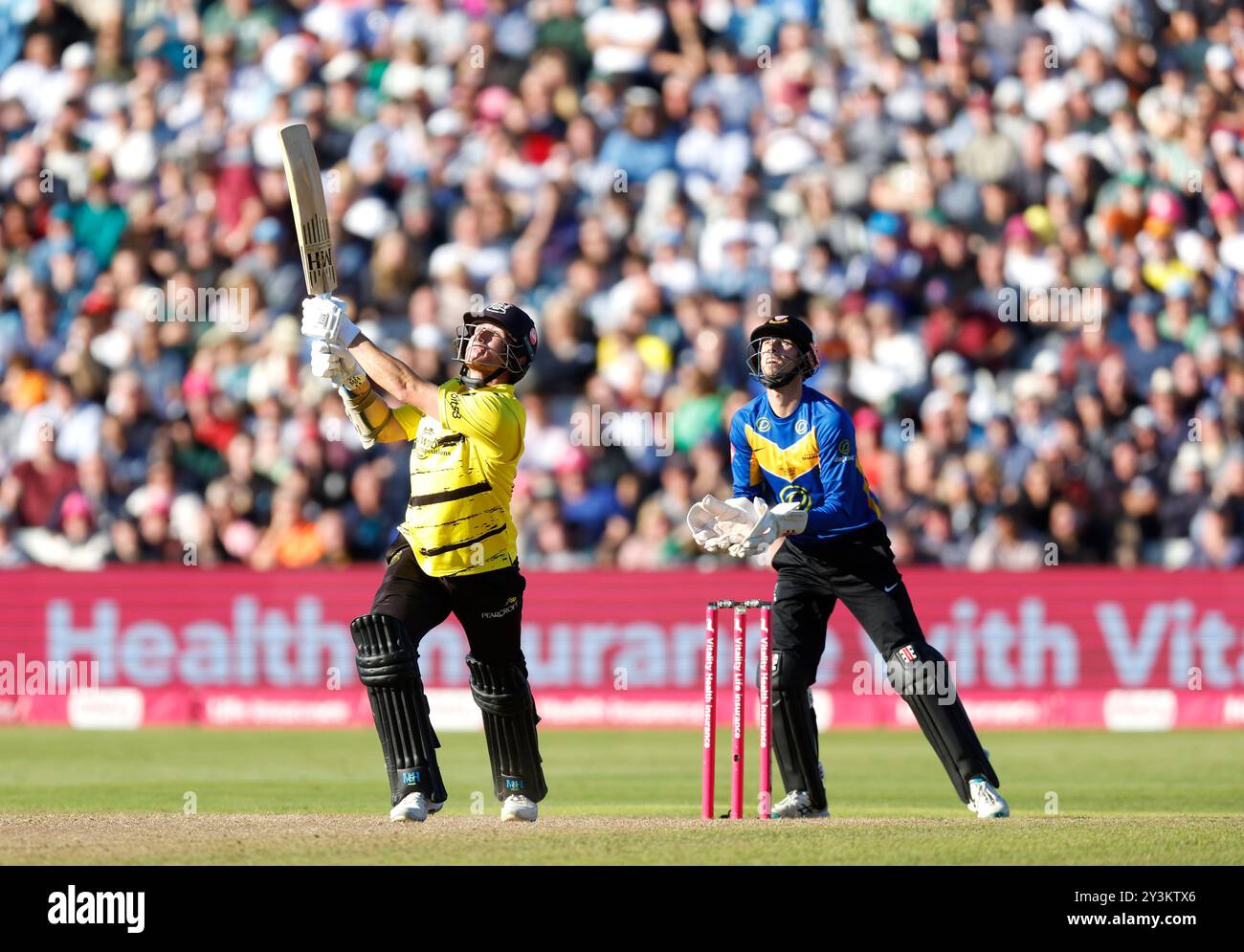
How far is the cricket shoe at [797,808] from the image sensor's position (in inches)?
450

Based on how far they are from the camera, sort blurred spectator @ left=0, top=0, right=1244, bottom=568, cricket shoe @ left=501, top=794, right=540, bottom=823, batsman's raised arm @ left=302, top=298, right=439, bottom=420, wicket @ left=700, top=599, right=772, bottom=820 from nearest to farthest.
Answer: batsman's raised arm @ left=302, top=298, right=439, bottom=420, cricket shoe @ left=501, top=794, right=540, bottom=823, wicket @ left=700, top=599, right=772, bottom=820, blurred spectator @ left=0, top=0, right=1244, bottom=568

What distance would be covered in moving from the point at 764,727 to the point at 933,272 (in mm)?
11014

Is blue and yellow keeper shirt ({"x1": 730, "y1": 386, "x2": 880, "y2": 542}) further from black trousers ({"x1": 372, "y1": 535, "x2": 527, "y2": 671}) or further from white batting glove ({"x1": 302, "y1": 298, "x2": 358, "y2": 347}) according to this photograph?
white batting glove ({"x1": 302, "y1": 298, "x2": 358, "y2": 347})

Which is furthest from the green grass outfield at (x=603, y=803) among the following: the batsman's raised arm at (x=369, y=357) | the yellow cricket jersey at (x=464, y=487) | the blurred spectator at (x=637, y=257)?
the blurred spectator at (x=637, y=257)

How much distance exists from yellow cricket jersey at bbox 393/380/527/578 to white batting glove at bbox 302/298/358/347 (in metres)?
0.56

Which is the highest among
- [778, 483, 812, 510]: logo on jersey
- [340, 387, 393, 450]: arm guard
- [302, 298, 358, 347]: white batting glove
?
[302, 298, 358, 347]: white batting glove

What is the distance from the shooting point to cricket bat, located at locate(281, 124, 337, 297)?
10852 mm

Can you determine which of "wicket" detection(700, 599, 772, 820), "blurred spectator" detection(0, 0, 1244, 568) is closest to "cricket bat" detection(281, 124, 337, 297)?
"wicket" detection(700, 599, 772, 820)

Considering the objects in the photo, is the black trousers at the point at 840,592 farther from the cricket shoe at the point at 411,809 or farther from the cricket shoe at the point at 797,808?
the cricket shoe at the point at 411,809

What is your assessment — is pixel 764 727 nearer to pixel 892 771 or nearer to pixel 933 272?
pixel 892 771

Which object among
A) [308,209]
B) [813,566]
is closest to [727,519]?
[813,566]

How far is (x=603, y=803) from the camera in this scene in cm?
1333

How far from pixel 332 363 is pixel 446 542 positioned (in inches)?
40.5
